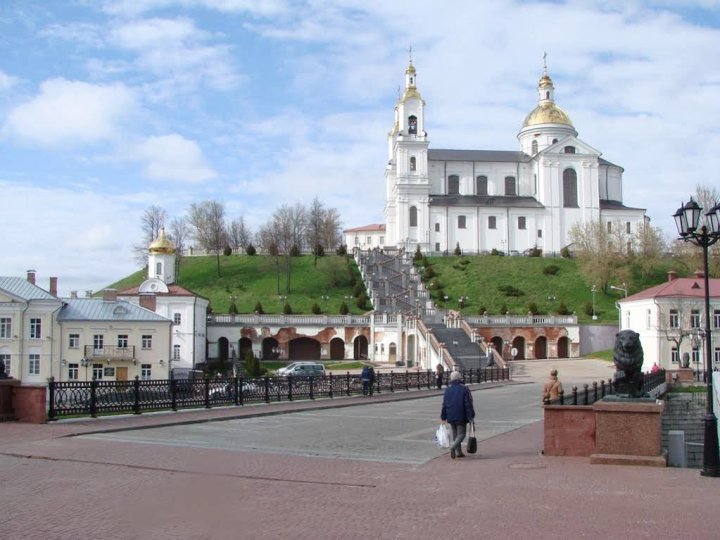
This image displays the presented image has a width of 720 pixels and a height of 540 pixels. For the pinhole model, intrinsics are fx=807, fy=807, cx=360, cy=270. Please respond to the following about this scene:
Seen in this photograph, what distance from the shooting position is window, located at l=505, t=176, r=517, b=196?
111 metres

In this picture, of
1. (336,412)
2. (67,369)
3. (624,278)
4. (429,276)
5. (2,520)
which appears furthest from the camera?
(429,276)

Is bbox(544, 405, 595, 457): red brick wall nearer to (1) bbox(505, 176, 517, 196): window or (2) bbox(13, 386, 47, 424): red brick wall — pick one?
(2) bbox(13, 386, 47, 424): red brick wall

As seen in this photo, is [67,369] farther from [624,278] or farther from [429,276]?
[624,278]

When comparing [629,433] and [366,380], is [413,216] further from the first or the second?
[629,433]

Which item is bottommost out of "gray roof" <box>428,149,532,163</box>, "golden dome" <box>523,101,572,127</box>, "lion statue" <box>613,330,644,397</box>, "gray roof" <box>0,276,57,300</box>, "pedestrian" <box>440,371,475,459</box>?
"pedestrian" <box>440,371,475,459</box>

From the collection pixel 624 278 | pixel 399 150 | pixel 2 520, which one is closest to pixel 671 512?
pixel 2 520

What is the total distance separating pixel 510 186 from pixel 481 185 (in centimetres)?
396

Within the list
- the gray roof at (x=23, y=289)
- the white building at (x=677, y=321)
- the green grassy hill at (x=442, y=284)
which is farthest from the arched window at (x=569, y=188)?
the gray roof at (x=23, y=289)

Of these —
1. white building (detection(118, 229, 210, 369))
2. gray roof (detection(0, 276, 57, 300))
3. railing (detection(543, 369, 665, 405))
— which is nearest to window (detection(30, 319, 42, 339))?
gray roof (detection(0, 276, 57, 300))

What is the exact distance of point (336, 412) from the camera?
25703mm

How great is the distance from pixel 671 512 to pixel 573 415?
4.64 meters

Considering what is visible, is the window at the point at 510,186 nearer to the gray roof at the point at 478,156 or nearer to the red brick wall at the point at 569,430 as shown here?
the gray roof at the point at 478,156

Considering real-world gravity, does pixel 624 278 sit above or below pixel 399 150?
below

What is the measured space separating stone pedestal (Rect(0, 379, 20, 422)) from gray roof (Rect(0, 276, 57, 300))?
3689 centimetres
